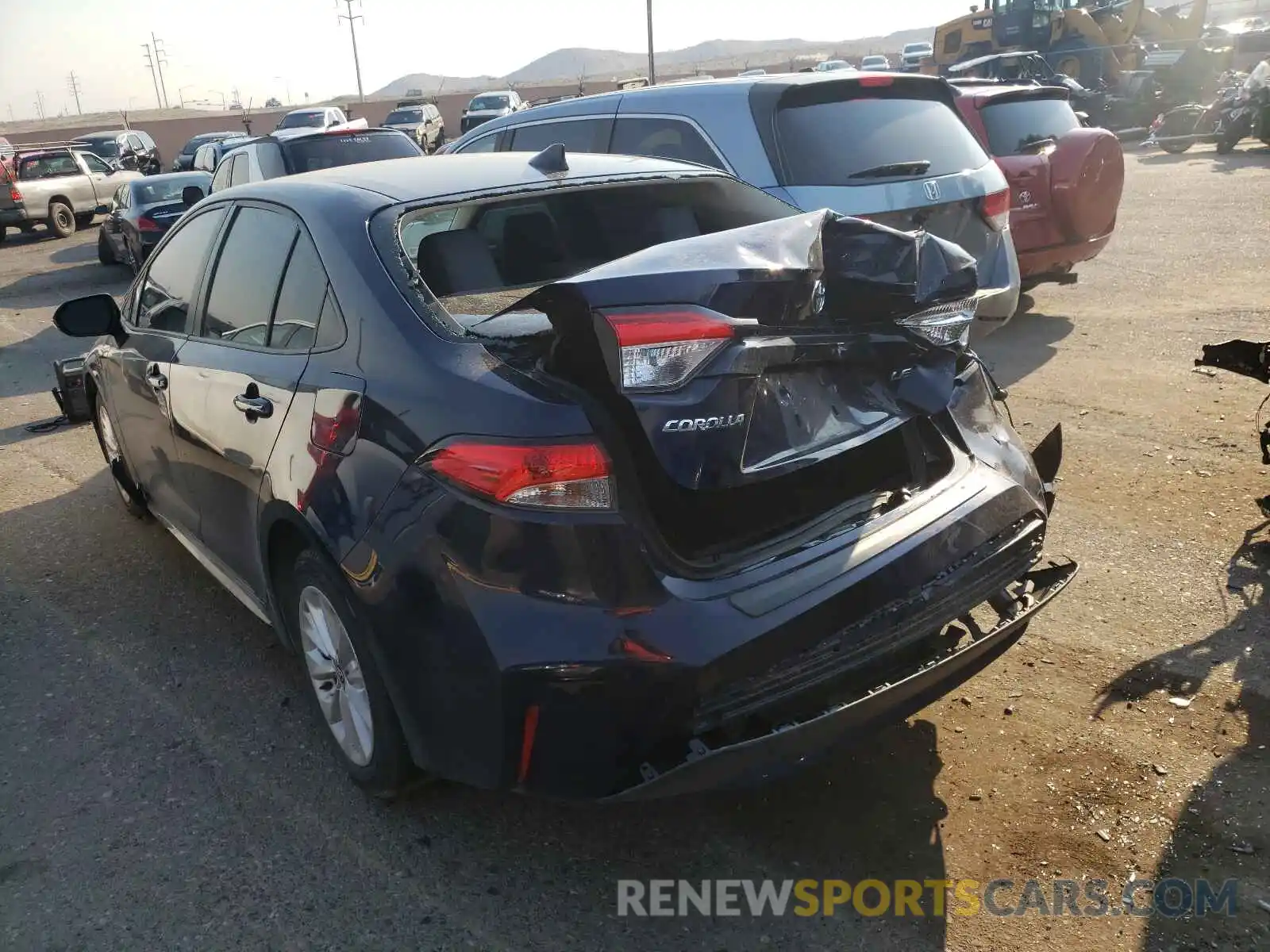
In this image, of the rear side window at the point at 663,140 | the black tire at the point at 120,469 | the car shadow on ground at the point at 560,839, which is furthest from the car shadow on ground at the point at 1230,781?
the black tire at the point at 120,469

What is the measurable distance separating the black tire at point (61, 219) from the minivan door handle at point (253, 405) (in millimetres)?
21538

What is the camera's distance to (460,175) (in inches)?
138

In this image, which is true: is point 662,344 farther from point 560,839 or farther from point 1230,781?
point 1230,781

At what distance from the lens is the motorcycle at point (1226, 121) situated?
58.0ft

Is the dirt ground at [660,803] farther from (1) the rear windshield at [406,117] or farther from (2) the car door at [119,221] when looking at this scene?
(1) the rear windshield at [406,117]

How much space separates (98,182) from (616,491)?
78.7 ft

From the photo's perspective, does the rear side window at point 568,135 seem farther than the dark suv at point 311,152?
No

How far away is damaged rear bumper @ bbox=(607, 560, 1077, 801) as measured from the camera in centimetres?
236

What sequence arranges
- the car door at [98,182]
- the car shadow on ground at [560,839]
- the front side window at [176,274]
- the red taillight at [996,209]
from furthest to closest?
the car door at [98,182] < the red taillight at [996,209] < the front side window at [176,274] < the car shadow on ground at [560,839]

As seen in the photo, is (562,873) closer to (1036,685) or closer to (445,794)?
(445,794)

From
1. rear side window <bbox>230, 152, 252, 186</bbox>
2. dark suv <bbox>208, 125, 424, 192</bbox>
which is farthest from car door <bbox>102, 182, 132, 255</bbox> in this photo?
dark suv <bbox>208, 125, 424, 192</bbox>

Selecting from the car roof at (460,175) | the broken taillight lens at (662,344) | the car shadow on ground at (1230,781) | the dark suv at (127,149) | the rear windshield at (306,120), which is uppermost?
the car roof at (460,175)

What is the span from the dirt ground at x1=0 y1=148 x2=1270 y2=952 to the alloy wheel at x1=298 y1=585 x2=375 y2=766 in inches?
8.0

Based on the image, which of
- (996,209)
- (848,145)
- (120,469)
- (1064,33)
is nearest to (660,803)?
(120,469)
